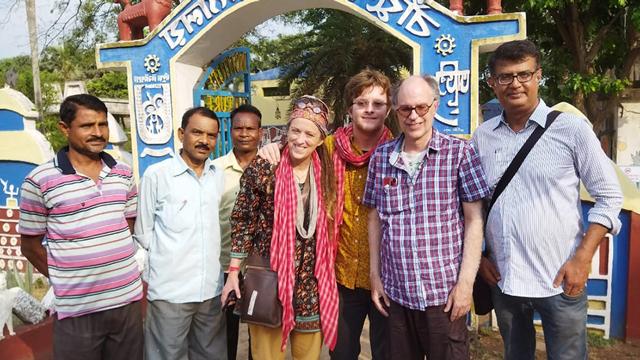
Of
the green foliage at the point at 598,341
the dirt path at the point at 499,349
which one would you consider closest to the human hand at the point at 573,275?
the dirt path at the point at 499,349

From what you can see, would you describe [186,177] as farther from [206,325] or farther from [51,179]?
[206,325]

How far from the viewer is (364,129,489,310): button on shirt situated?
193 cm

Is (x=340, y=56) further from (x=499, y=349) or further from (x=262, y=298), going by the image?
(x=262, y=298)

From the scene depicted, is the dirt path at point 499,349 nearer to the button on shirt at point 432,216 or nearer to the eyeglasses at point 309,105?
the button on shirt at point 432,216

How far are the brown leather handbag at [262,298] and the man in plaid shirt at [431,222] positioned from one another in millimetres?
524

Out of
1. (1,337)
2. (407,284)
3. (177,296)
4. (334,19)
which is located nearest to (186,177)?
(177,296)

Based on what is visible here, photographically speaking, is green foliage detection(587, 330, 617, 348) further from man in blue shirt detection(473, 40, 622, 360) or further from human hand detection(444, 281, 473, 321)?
human hand detection(444, 281, 473, 321)

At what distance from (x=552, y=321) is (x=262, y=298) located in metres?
1.20

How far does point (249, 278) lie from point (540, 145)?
135 centimetres

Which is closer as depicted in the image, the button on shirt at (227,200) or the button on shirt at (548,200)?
the button on shirt at (548,200)

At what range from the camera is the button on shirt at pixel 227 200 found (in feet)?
8.54

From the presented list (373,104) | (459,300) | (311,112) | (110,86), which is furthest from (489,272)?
(110,86)

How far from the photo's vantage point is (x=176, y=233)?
2.33m

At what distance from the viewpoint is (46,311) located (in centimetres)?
308
